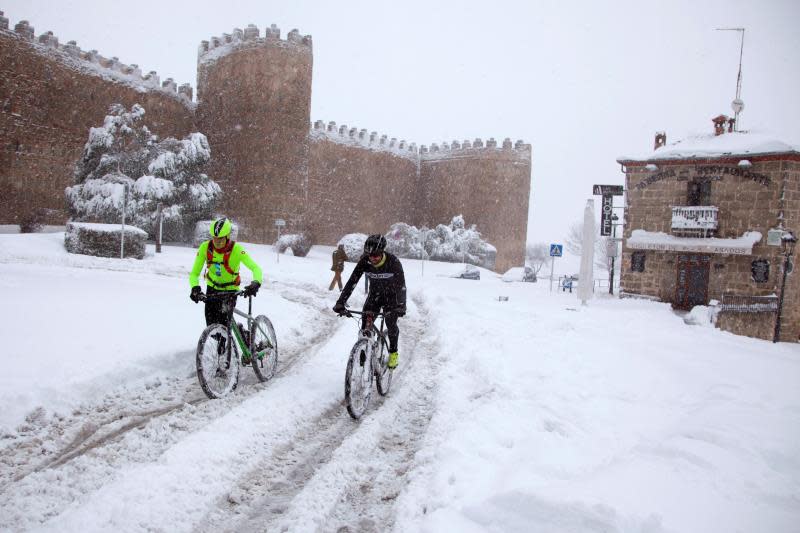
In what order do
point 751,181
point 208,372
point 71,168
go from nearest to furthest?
1. point 208,372
2. point 751,181
3. point 71,168

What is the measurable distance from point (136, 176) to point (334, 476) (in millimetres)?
19689

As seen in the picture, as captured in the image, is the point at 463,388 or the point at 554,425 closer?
the point at 554,425

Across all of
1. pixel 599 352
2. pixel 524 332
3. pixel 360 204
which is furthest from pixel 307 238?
pixel 599 352

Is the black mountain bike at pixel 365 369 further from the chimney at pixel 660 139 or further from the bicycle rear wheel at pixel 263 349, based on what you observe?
the chimney at pixel 660 139

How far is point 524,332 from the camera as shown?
8.95m

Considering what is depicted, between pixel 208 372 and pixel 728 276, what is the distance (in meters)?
19.1

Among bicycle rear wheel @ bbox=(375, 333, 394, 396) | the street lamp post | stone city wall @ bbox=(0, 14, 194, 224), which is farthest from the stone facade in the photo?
stone city wall @ bbox=(0, 14, 194, 224)

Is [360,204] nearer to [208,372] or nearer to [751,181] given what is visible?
[751,181]

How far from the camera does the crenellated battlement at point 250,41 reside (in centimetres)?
2391

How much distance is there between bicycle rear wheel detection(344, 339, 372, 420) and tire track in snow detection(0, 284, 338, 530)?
3.83ft

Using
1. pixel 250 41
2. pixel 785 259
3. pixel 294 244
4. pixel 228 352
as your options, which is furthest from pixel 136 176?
pixel 785 259

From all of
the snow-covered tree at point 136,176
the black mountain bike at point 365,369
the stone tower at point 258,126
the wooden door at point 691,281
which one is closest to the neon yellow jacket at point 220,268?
the black mountain bike at point 365,369

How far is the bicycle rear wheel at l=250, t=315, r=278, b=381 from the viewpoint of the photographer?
5348 millimetres

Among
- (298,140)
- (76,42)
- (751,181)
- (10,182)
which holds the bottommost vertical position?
(10,182)
